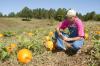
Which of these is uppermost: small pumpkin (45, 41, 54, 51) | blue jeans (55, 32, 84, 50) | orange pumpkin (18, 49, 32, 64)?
blue jeans (55, 32, 84, 50)

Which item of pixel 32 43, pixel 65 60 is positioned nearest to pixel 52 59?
pixel 65 60

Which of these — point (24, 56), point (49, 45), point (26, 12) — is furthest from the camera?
point (26, 12)

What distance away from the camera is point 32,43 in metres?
7.19

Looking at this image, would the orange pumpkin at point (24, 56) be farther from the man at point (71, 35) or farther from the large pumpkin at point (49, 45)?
the man at point (71, 35)

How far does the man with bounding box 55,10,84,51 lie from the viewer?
691cm

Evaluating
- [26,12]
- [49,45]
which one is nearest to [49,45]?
[49,45]

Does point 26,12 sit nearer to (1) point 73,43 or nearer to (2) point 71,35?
Answer: (2) point 71,35

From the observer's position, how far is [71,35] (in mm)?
7375

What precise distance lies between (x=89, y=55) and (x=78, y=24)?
2.86 ft

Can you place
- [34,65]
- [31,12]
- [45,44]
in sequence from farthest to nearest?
[31,12] < [45,44] < [34,65]

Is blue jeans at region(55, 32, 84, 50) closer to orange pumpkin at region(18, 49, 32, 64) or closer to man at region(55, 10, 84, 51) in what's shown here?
man at region(55, 10, 84, 51)

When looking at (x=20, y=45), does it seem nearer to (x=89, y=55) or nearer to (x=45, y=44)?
(x=45, y=44)

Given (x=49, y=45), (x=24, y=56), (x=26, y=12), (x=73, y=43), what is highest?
(x=73, y=43)

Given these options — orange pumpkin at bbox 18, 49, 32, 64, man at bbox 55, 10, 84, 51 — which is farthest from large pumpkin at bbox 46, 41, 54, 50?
orange pumpkin at bbox 18, 49, 32, 64
